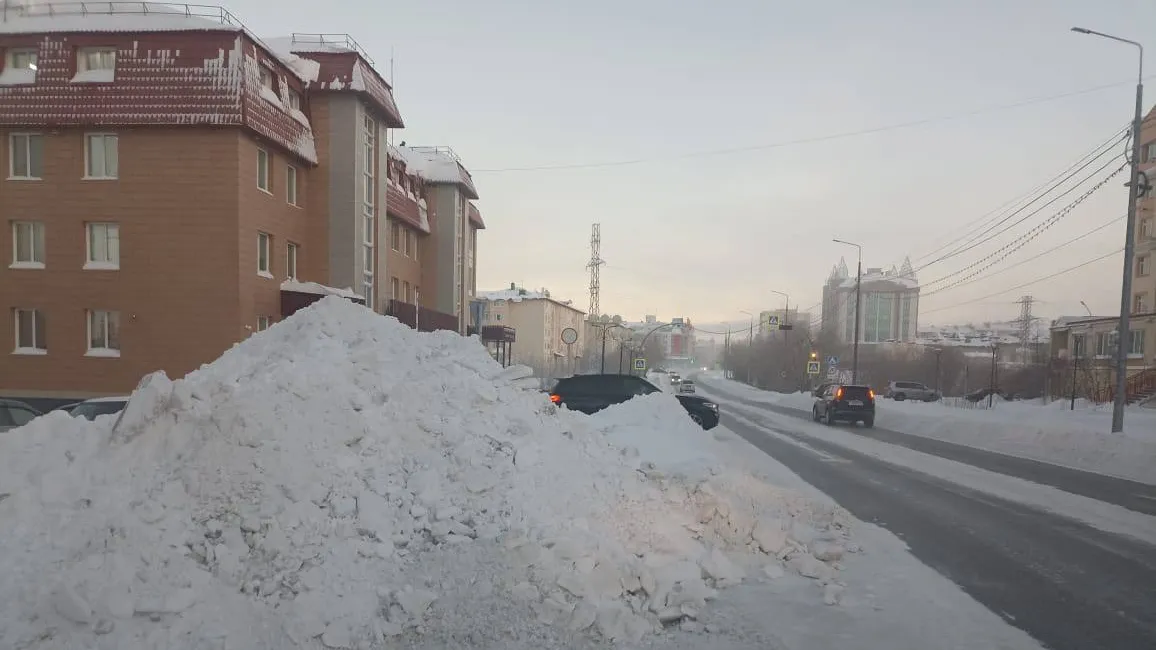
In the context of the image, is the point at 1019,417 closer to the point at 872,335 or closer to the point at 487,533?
the point at 487,533

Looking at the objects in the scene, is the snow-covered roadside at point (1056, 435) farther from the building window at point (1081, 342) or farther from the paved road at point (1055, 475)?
the building window at point (1081, 342)

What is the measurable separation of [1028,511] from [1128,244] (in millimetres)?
11081

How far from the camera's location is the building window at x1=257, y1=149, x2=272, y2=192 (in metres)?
18.8

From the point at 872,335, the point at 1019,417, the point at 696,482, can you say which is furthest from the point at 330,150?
the point at 872,335

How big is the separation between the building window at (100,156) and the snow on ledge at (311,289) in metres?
5.47

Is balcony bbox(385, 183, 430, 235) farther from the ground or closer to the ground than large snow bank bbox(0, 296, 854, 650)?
farther from the ground

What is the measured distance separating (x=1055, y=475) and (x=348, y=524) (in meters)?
13.0

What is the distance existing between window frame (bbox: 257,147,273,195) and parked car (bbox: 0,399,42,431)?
10.1 metres

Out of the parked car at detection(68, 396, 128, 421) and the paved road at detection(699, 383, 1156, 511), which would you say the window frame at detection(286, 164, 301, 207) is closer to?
the parked car at detection(68, 396, 128, 421)

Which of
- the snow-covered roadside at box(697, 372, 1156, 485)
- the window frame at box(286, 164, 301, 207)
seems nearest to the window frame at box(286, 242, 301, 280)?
the window frame at box(286, 164, 301, 207)

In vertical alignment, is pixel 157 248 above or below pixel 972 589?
above

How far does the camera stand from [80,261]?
59.4ft

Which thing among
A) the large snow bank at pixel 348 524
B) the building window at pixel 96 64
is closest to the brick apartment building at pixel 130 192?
the building window at pixel 96 64

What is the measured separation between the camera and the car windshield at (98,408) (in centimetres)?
980
